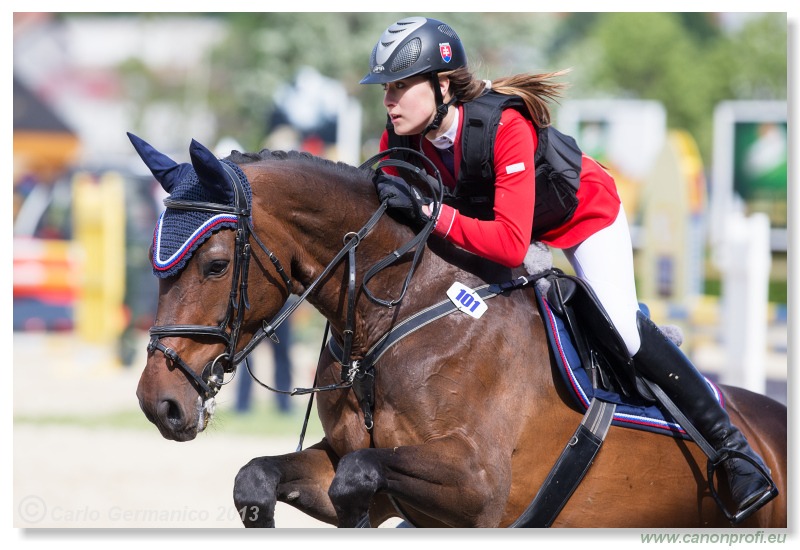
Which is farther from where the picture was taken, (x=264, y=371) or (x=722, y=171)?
(x=722, y=171)

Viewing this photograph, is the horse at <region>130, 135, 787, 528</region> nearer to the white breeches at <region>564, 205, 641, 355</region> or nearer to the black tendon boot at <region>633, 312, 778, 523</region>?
the black tendon boot at <region>633, 312, 778, 523</region>

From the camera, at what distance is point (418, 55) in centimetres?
360

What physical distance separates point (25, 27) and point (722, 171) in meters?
26.2

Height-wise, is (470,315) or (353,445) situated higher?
(470,315)

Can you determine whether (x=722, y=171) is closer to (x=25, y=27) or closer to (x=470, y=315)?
(x=470, y=315)

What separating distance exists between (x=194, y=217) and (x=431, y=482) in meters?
1.18

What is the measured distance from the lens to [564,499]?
3.74 m

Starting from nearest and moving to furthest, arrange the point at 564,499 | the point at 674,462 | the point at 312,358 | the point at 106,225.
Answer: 1. the point at 564,499
2. the point at 674,462
3. the point at 106,225
4. the point at 312,358

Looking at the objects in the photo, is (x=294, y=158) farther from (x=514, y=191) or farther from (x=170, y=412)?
(x=170, y=412)

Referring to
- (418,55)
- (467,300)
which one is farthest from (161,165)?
(467,300)

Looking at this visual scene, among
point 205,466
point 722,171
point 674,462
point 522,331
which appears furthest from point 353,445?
point 722,171

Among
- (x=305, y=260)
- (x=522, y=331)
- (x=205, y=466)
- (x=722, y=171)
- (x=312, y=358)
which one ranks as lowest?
(x=312, y=358)

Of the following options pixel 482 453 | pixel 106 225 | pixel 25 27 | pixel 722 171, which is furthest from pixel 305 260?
pixel 25 27

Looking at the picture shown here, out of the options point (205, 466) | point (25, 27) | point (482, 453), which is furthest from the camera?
point (25, 27)
